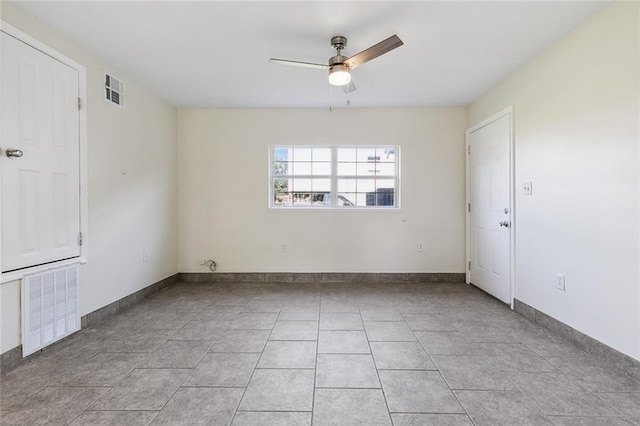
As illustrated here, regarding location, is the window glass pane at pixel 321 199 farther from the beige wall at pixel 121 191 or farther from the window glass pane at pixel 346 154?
the beige wall at pixel 121 191

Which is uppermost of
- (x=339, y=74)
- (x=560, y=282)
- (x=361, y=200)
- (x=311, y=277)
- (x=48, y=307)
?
(x=339, y=74)

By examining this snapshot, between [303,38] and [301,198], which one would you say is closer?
[303,38]

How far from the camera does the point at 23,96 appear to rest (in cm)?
204

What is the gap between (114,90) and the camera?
295 cm

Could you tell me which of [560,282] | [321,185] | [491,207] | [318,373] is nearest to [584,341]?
[560,282]

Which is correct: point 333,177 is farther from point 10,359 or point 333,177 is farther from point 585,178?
point 10,359

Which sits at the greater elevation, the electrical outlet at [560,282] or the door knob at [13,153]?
the door knob at [13,153]

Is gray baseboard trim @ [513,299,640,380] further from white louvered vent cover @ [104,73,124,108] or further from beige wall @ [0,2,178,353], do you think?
white louvered vent cover @ [104,73,124,108]

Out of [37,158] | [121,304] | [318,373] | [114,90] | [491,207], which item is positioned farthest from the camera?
[491,207]

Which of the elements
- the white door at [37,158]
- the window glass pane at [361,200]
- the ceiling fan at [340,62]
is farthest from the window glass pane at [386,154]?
the white door at [37,158]

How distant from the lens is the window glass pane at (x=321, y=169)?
4332 mm

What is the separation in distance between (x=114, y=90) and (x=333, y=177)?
2836mm

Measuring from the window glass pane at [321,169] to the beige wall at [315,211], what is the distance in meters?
0.34

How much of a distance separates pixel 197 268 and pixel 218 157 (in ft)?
5.62
